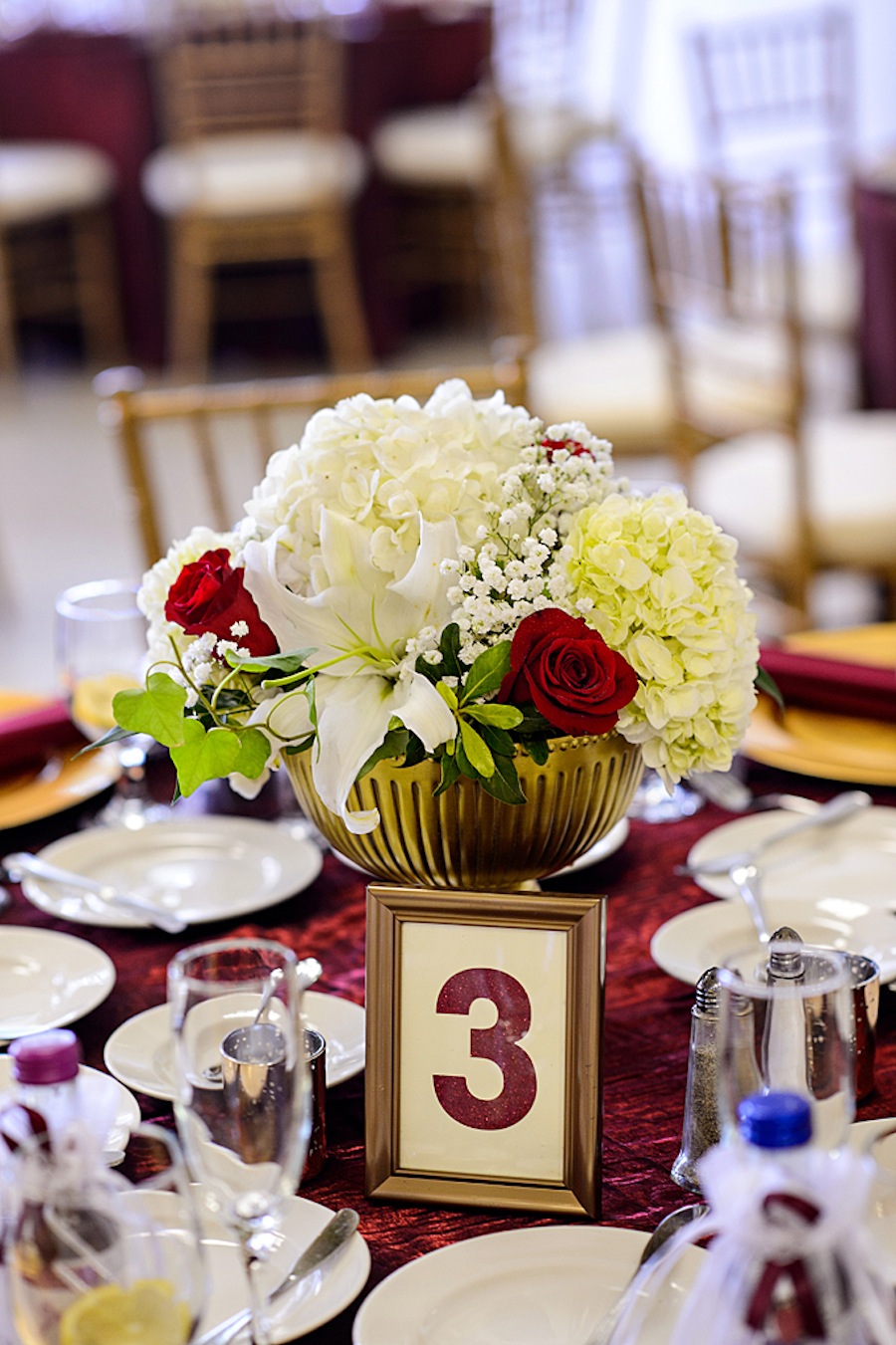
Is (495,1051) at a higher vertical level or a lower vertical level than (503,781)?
lower

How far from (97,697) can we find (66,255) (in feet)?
16.6

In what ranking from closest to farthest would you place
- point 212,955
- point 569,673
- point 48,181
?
1. point 212,955
2. point 569,673
3. point 48,181

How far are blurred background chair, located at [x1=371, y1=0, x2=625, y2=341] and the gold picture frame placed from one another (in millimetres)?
4046

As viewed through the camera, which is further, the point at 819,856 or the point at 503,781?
the point at 819,856

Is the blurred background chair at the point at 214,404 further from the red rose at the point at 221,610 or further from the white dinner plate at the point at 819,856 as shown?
the red rose at the point at 221,610

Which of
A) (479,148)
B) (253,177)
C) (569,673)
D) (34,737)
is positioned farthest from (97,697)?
(479,148)

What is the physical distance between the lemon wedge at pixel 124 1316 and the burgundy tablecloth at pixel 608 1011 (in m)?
0.13

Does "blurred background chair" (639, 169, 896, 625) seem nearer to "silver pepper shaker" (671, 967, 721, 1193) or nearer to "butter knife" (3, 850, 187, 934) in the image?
"butter knife" (3, 850, 187, 934)

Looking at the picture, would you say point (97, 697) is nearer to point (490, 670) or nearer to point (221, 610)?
point (221, 610)

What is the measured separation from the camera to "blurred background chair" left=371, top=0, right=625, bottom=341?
17.7ft

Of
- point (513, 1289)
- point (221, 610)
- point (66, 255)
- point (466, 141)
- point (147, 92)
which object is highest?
point (147, 92)

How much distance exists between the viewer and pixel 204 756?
3.08ft

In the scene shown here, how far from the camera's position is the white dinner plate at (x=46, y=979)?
112cm

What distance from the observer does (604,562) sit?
0.93m
